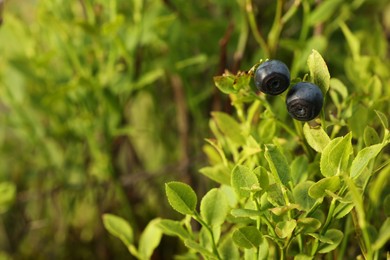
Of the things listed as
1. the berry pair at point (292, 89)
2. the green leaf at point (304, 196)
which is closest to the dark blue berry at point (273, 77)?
the berry pair at point (292, 89)

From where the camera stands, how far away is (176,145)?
51.3 inches

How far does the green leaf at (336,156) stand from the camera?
0.49 metres

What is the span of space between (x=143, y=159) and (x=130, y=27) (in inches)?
19.8

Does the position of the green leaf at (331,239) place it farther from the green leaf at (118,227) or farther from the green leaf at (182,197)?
the green leaf at (118,227)

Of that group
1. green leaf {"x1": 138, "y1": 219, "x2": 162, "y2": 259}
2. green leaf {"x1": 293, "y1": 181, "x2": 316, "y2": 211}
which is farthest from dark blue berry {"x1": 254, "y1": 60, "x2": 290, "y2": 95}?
green leaf {"x1": 138, "y1": 219, "x2": 162, "y2": 259}

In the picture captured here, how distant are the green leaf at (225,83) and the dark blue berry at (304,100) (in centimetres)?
6

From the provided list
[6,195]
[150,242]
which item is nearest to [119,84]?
[6,195]

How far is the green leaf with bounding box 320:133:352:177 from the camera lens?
0.49 meters

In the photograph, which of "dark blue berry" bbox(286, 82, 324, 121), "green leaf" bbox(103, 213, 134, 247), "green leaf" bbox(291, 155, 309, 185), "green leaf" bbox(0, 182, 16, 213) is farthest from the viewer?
"green leaf" bbox(0, 182, 16, 213)

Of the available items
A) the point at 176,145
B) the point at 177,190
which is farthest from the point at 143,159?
the point at 177,190

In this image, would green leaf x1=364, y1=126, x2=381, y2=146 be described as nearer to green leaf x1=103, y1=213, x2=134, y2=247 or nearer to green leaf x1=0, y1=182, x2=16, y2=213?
green leaf x1=103, y1=213, x2=134, y2=247

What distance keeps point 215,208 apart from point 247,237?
5 cm

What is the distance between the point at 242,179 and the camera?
1.68 feet

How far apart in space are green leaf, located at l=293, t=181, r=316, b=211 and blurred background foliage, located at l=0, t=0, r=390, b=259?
0.78 ft
